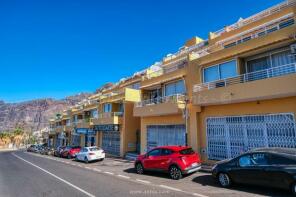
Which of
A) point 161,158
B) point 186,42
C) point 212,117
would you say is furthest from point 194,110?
point 186,42

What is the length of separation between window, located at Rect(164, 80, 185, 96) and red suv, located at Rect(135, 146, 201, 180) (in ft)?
22.8

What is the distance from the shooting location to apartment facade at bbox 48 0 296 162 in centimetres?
1166

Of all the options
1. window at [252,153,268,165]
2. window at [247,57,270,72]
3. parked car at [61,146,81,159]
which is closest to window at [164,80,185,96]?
window at [247,57,270,72]

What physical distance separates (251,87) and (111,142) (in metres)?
20.7

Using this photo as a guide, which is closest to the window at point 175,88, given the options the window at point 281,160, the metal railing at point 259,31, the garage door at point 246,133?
the metal railing at point 259,31

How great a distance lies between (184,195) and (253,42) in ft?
31.4

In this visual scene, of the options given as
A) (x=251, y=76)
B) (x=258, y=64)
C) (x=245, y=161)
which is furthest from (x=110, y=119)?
(x=245, y=161)

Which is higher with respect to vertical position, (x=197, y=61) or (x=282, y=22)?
(x=282, y=22)

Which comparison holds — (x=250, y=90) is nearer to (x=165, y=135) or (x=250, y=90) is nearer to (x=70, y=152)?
(x=165, y=135)

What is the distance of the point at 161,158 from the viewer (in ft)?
40.6

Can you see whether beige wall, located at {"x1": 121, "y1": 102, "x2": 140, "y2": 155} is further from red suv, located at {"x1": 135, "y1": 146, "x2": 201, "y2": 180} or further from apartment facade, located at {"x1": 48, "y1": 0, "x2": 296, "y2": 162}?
red suv, located at {"x1": 135, "y1": 146, "x2": 201, "y2": 180}

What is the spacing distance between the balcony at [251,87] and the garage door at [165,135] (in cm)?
376

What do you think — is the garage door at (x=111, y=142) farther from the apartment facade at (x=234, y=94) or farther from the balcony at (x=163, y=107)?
the balcony at (x=163, y=107)

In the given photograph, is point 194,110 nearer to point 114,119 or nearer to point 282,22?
point 282,22
